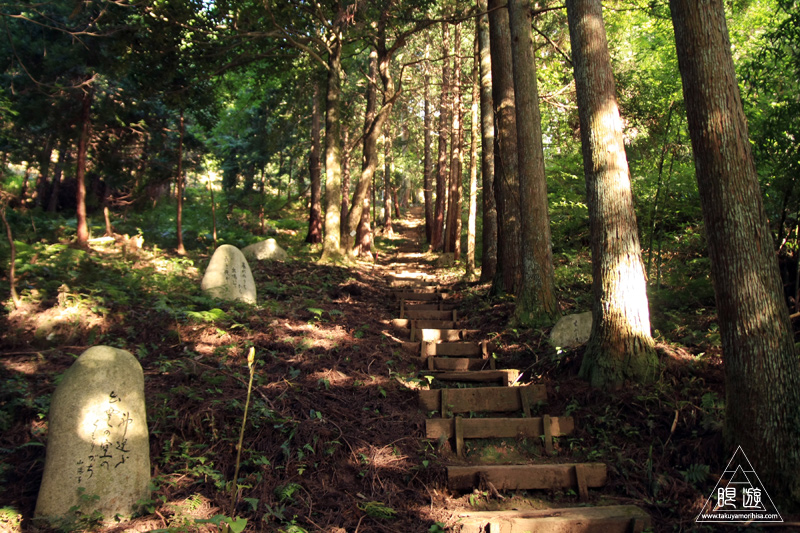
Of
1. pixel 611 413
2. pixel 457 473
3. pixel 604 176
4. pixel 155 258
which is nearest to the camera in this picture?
pixel 457 473

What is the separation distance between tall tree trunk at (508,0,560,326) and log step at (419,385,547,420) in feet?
7.91

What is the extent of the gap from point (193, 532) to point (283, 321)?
16.6ft

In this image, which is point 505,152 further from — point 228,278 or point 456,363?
point 228,278

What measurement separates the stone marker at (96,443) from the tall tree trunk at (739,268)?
189 inches

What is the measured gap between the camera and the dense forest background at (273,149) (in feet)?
20.9

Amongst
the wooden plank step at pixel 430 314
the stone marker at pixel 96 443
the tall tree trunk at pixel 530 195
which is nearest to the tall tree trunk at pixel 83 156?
the wooden plank step at pixel 430 314

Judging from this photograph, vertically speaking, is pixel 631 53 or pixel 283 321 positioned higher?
pixel 631 53

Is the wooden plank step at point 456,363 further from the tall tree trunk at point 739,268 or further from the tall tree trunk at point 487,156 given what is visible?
the tall tree trunk at point 487,156

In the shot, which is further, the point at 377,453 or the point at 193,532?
the point at 377,453

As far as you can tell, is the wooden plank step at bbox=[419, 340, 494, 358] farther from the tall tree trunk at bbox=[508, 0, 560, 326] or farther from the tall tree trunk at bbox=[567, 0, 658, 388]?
the tall tree trunk at bbox=[567, 0, 658, 388]

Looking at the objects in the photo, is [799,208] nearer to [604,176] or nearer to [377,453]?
[604,176]

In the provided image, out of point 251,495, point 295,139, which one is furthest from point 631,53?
point 251,495

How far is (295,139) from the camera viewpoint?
24766 mm

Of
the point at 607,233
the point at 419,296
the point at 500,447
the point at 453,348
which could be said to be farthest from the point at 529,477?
the point at 419,296
